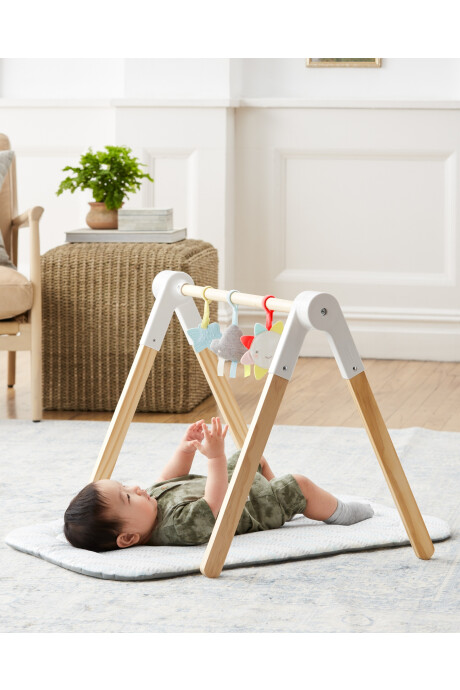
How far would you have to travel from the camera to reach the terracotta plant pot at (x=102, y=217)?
3.34 m

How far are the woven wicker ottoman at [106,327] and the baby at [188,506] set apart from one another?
1.11 m

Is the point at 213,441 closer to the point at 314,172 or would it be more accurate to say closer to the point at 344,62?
the point at 314,172

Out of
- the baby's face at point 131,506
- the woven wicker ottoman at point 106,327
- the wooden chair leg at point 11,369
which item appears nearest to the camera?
the baby's face at point 131,506

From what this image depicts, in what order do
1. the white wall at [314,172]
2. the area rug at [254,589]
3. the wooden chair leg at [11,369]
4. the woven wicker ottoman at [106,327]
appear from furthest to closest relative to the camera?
the white wall at [314,172], the wooden chair leg at [11,369], the woven wicker ottoman at [106,327], the area rug at [254,589]

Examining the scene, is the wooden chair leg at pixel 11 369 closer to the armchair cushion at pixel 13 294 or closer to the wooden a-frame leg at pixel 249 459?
the armchair cushion at pixel 13 294

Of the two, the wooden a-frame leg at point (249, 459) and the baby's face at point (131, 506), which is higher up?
the wooden a-frame leg at point (249, 459)

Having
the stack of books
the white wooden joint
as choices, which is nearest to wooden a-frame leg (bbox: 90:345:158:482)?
the white wooden joint

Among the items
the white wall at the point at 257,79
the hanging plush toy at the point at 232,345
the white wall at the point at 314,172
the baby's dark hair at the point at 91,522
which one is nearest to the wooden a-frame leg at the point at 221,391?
the hanging plush toy at the point at 232,345

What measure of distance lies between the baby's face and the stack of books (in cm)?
151

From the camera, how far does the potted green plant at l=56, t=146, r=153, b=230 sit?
10.7ft

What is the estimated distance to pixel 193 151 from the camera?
416 cm

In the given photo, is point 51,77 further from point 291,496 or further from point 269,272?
point 291,496

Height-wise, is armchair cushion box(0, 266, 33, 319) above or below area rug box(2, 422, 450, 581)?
above

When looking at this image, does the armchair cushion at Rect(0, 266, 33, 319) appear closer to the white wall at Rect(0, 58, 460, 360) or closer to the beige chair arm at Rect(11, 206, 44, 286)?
the beige chair arm at Rect(11, 206, 44, 286)
